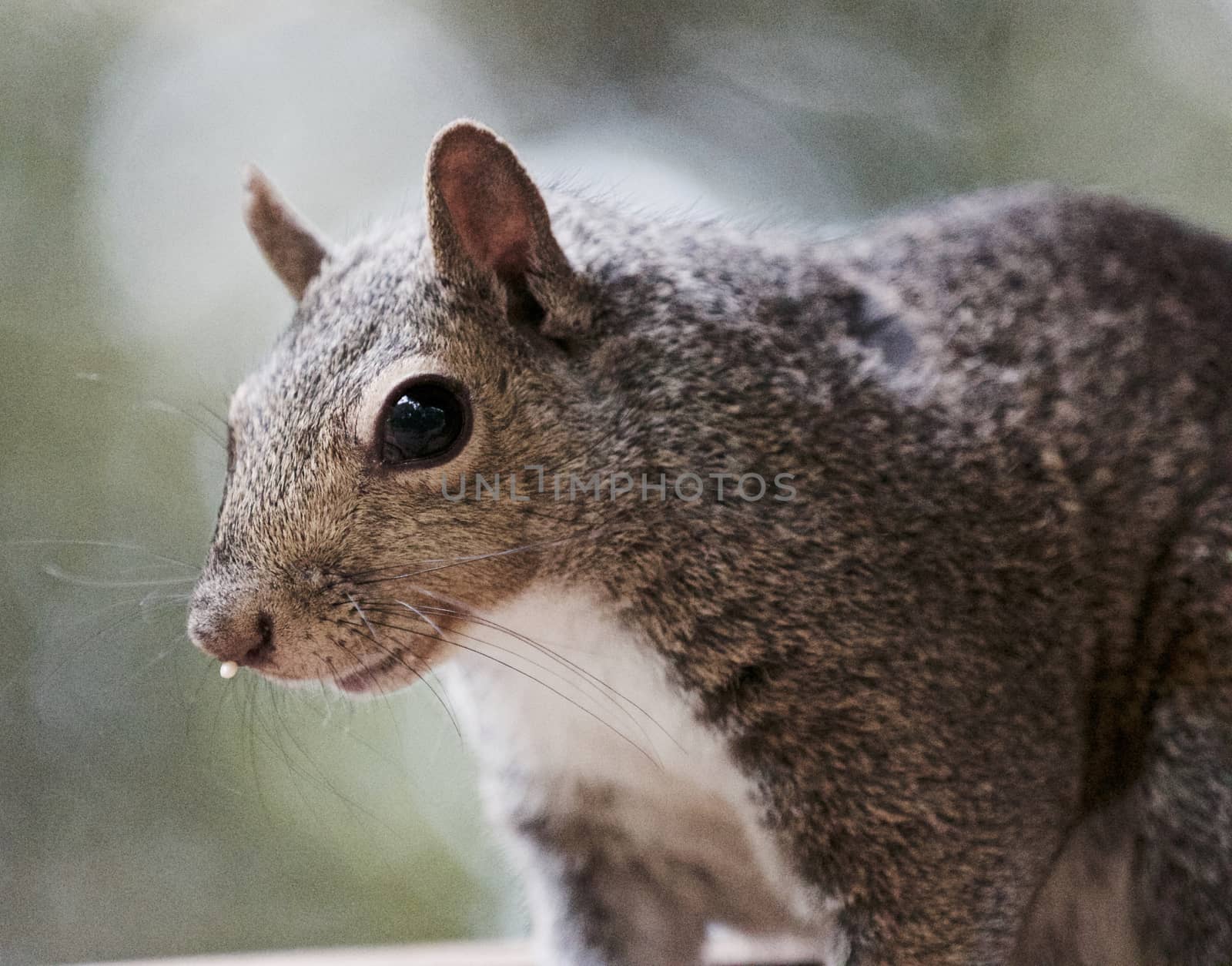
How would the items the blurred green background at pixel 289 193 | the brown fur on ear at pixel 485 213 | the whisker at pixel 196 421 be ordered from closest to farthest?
the brown fur on ear at pixel 485 213
the whisker at pixel 196 421
the blurred green background at pixel 289 193

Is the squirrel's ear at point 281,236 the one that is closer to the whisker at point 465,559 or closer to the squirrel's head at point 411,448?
the squirrel's head at point 411,448

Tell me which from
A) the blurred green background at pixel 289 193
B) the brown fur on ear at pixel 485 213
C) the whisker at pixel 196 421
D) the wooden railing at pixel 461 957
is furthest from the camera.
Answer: the wooden railing at pixel 461 957

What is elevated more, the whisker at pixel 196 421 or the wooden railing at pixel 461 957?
the whisker at pixel 196 421

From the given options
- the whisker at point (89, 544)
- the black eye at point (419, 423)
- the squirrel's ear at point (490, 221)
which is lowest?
the whisker at point (89, 544)

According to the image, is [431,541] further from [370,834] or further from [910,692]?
[370,834]

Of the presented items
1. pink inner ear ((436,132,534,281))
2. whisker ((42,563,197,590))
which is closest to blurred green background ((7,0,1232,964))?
whisker ((42,563,197,590))

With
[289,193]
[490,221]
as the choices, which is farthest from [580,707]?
[289,193]

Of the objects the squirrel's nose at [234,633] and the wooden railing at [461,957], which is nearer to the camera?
the squirrel's nose at [234,633]

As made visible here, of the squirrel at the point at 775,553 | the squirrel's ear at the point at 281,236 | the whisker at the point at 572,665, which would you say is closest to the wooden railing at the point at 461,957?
the squirrel at the point at 775,553

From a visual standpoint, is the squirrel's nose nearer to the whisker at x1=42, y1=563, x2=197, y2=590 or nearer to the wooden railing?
the whisker at x1=42, y1=563, x2=197, y2=590
